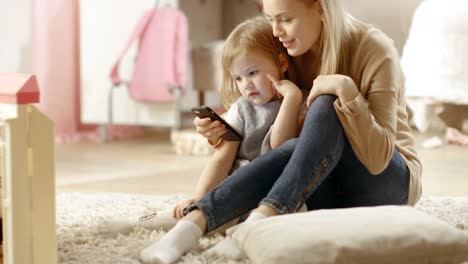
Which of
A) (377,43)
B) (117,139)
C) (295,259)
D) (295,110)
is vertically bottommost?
(117,139)

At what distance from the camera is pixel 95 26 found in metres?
3.61

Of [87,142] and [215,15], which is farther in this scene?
[215,15]

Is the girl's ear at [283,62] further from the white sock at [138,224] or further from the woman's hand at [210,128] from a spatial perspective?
the white sock at [138,224]

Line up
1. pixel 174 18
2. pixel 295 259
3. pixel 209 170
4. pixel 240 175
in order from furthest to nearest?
pixel 174 18, pixel 209 170, pixel 240 175, pixel 295 259

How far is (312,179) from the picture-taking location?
4.61 ft

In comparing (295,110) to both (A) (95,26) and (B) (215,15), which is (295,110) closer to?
(A) (95,26)

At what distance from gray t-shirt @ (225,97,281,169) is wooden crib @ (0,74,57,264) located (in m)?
0.50

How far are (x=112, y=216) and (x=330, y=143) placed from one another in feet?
2.26

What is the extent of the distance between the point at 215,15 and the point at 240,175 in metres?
2.80

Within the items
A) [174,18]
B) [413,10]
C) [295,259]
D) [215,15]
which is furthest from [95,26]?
[295,259]

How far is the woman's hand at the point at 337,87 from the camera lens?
1403mm

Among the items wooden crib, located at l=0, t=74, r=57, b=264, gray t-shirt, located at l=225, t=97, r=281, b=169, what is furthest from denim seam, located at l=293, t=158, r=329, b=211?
wooden crib, located at l=0, t=74, r=57, b=264

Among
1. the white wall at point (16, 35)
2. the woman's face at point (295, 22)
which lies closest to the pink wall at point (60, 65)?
the white wall at point (16, 35)

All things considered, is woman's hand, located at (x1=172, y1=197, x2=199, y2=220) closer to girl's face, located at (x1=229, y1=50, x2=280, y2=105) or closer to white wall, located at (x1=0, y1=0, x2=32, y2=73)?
girl's face, located at (x1=229, y1=50, x2=280, y2=105)
